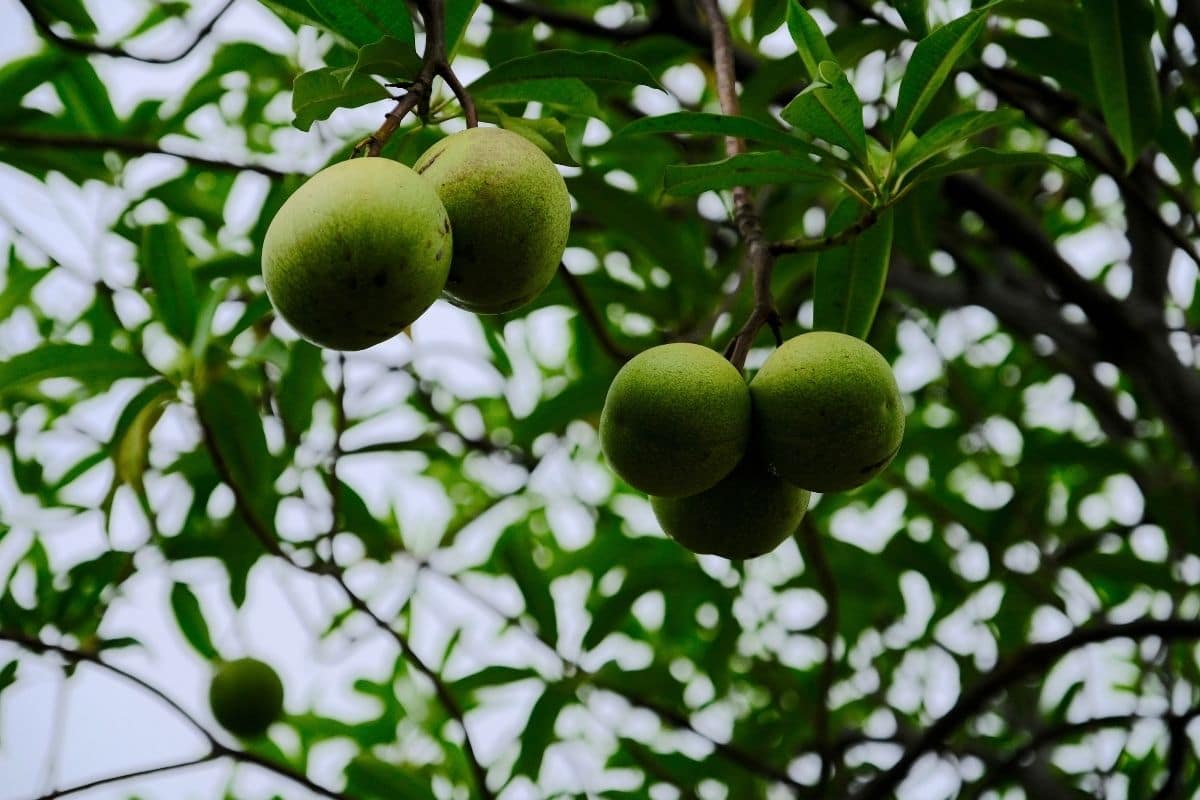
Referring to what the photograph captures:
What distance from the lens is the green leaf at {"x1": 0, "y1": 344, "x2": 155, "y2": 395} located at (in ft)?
4.72

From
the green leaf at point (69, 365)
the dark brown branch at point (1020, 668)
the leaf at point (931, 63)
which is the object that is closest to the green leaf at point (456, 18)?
the leaf at point (931, 63)

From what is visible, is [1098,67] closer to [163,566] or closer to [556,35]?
[556,35]

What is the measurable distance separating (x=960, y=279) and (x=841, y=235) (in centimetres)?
118

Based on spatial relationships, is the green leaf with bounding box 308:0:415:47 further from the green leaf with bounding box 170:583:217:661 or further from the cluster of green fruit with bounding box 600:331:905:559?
the green leaf with bounding box 170:583:217:661

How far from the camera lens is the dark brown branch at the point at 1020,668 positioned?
1.49 m

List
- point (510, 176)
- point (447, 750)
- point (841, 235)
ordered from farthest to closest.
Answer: point (447, 750) < point (841, 235) < point (510, 176)

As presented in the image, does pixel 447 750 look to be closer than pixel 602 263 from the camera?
No

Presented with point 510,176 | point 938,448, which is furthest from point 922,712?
point 510,176

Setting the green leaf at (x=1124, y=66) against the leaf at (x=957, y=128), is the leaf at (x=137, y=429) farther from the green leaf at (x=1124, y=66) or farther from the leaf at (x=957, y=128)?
the green leaf at (x=1124, y=66)

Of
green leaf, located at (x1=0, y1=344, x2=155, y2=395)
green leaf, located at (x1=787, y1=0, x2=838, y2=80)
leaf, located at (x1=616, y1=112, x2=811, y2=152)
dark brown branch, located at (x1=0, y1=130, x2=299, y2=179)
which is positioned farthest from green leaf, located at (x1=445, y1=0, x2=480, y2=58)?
green leaf, located at (x1=0, y1=344, x2=155, y2=395)

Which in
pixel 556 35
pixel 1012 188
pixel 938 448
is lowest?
pixel 938 448

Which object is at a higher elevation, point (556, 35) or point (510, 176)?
point (556, 35)

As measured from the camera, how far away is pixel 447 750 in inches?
98.8

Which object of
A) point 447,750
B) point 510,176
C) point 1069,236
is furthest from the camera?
point 1069,236
